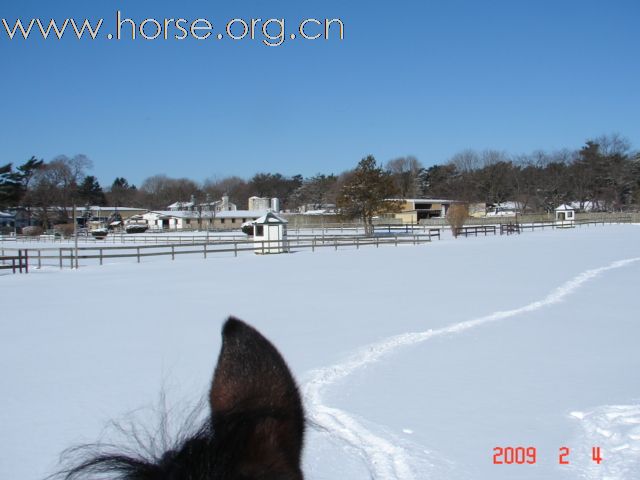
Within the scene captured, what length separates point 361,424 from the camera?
16.4ft

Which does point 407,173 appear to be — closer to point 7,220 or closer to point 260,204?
point 260,204

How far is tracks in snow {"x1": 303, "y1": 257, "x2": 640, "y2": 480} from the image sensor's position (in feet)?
13.5

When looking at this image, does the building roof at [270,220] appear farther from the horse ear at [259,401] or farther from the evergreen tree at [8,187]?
the horse ear at [259,401]

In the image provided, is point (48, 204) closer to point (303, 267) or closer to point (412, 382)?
point (303, 267)

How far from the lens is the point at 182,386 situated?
6211mm

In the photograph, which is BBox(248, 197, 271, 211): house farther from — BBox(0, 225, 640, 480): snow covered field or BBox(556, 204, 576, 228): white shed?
BBox(0, 225, 640, 480): snow covered field

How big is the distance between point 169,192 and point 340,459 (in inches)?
4703

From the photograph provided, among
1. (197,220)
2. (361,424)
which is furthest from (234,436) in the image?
(197,220)

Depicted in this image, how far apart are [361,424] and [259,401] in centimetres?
407

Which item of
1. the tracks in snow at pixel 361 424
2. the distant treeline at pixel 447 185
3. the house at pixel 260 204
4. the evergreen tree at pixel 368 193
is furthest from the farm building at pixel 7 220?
the tracks in snow at pixel 361 424

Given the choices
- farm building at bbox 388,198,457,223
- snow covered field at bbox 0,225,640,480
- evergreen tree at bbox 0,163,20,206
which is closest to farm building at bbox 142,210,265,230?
farm building at bbox 388,198,457,223

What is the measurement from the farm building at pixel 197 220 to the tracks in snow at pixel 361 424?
2845 inches

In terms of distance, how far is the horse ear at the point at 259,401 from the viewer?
3.26 feet

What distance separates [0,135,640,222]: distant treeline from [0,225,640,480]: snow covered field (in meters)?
40.8
